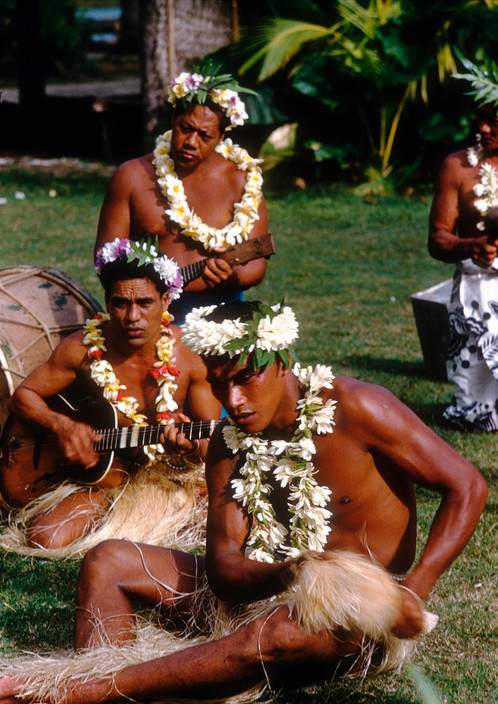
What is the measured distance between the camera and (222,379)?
311 cm

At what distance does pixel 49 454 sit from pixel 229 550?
1.81m

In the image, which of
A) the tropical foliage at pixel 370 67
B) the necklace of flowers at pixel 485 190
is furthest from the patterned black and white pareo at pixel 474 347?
the tropical foliage at pixel 370 67

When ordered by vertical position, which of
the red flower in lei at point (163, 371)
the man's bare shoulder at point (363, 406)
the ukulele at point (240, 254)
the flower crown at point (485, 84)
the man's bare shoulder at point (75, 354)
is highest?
the flower crown at point (485, 84)

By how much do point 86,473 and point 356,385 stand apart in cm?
189

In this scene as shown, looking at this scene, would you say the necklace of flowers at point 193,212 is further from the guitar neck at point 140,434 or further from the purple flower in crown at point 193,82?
the guitar neck at point 140,434

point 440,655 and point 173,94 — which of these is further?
point 173,94

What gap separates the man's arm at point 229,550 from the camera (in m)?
2.99

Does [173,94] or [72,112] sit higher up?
[173,94]

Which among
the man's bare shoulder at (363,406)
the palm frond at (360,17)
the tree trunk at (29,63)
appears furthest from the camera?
the tree trunk at (29,63)

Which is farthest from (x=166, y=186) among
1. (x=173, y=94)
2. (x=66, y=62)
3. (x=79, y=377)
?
(x=66, y=62)

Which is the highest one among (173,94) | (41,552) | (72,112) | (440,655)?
(173,94)

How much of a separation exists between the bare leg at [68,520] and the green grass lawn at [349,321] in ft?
0.48

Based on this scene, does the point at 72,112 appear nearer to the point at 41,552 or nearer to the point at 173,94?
the point at 173,94

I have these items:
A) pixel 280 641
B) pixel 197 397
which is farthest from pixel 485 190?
pixel 280 641
